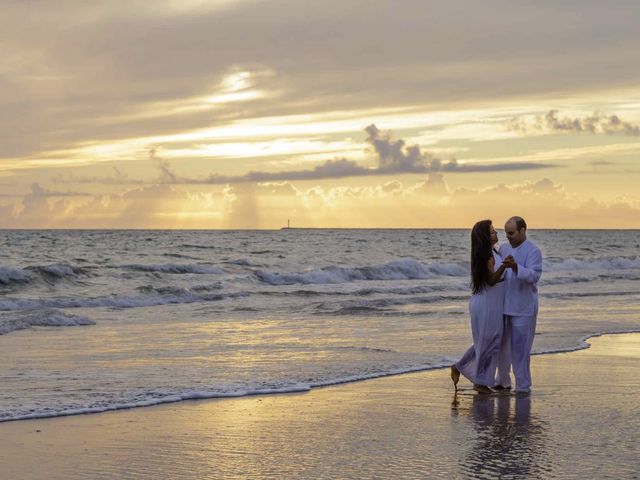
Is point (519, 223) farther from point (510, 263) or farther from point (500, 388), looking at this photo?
point (500, 388)

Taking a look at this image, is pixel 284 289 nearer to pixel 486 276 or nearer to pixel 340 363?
pixel 340 363

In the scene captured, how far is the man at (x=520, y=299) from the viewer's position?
9773 millimetres

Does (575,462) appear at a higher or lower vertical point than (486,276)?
lower

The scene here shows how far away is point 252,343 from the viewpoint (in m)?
14.9

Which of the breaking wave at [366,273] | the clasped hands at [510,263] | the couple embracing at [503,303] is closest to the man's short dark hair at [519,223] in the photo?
the couple embracing at [503,303]

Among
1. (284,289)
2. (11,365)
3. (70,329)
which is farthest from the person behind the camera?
(284,289)

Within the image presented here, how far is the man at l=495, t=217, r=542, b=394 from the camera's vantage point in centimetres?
977

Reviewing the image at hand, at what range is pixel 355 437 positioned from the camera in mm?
7688

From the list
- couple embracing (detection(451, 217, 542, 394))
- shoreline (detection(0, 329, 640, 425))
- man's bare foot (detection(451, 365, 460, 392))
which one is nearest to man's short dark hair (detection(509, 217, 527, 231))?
couple embracing (detection(451, 217, 542, 394))

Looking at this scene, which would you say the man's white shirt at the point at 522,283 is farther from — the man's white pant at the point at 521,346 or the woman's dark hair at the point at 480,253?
the woman's dark hair at the point at 480,253

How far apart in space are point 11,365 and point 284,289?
2197cm

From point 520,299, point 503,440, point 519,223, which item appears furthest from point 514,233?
point 503,440

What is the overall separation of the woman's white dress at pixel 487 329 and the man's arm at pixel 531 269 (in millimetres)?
254

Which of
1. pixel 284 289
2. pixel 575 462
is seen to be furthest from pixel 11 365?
pixel 284 289
